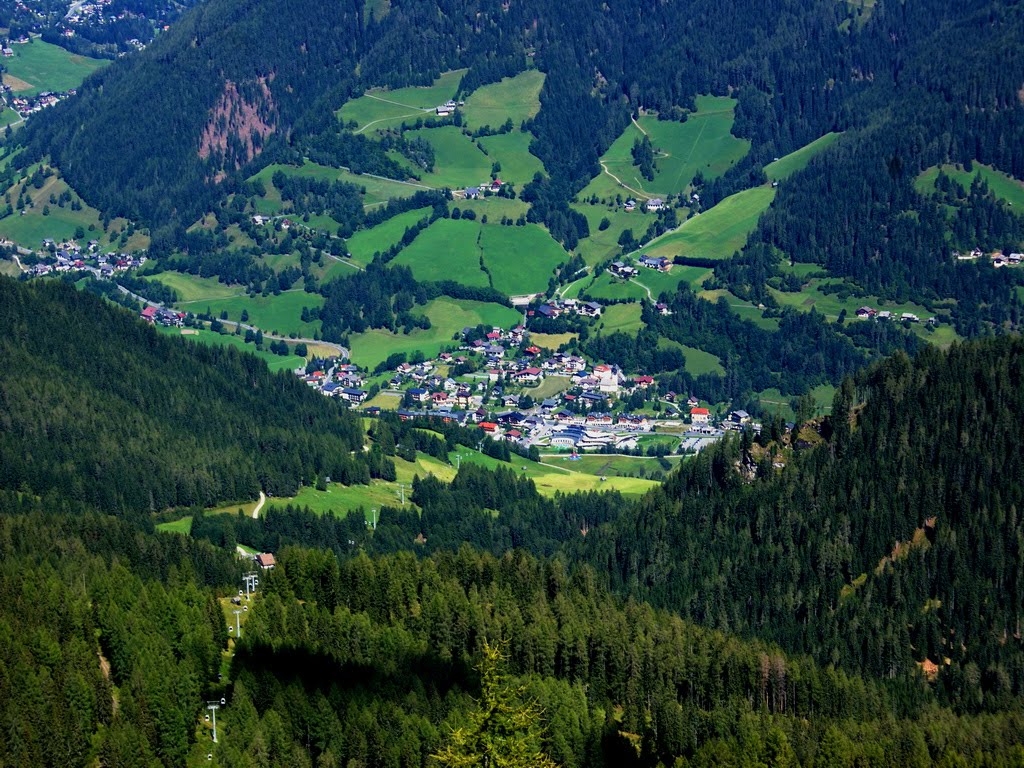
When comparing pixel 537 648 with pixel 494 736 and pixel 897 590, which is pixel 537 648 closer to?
pixel 897 590

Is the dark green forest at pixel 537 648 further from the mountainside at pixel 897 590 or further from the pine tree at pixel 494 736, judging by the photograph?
the pine tree at pixel 494 736

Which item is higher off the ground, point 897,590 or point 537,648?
point 897,590

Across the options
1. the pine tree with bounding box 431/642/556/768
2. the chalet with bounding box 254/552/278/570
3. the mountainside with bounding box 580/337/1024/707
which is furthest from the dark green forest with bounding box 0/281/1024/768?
the pine tree with bounding box 431/642/556/768

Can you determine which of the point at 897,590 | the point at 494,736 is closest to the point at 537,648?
the point at 897,590

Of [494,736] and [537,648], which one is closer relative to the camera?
[494,736]

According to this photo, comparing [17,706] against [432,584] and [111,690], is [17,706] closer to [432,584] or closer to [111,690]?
[111,690]

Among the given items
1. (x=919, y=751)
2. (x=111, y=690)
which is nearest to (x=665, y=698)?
(x=919, y=751)

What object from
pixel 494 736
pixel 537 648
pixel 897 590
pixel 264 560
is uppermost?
pixel 897 590

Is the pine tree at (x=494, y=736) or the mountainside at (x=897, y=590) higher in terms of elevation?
the mountainside at (x=897, y=590)

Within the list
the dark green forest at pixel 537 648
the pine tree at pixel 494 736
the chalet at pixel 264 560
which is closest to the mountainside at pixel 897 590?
the dark green forest at pixel 537 648

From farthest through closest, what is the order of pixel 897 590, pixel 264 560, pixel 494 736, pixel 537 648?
pixel 264 560
pixel 897 590
pixel 537 648
pixel 494 736

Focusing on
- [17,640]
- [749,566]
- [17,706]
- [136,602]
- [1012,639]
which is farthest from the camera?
[749,566]
